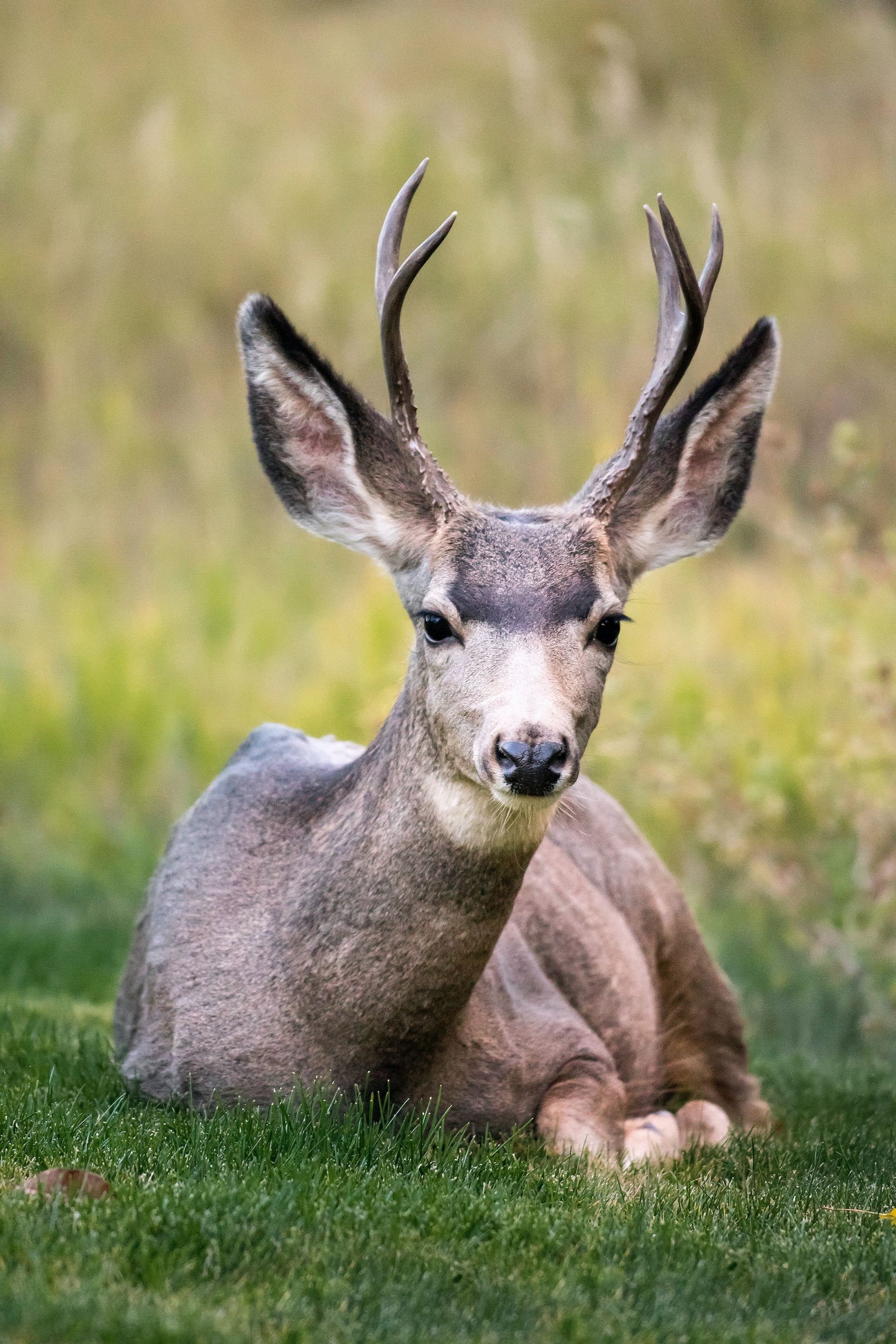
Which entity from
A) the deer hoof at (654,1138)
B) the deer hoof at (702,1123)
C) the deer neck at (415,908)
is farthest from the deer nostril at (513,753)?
the deer hoof at (702,1123)

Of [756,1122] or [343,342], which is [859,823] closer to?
[756,1122]

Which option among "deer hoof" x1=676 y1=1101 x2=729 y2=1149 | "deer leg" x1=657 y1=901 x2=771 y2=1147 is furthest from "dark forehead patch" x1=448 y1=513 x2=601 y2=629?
"deer leg" x1=657 y1=901 x2=771 y2=1147

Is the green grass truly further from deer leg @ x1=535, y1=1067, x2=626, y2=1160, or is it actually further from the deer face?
the deer face

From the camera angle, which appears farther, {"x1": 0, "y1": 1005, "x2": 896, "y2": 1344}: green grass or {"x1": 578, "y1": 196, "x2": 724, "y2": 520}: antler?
{"x1": 578, "y1": 196, "x2": 724, "y2": 520}: antler

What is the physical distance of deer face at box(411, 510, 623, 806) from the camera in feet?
11.3

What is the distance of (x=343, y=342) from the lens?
12961mm

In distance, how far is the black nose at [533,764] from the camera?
3.40 metres

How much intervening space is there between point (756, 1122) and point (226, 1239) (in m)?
2.53

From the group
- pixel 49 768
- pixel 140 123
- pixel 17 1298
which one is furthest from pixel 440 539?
pixel 140 123

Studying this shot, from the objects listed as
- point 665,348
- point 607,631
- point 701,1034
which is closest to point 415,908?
point 607,631

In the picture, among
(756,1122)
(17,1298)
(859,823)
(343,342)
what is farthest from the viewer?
(343,342)

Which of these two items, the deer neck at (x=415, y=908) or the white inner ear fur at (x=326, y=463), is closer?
the deer neck at (x=415, y=908)

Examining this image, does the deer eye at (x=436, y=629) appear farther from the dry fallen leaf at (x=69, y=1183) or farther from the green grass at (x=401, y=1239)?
the dry fallen leaf at (x=69, y=1183)

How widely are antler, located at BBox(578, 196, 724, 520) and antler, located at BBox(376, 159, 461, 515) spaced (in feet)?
1.12
